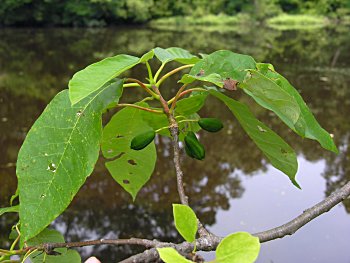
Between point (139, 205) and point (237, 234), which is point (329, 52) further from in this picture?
point (237, 234)

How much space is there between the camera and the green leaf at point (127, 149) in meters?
0.69

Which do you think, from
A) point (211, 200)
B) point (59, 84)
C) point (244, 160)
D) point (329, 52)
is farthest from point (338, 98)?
point (329, 52)

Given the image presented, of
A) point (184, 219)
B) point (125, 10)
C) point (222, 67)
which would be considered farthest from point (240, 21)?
point (184, 219)

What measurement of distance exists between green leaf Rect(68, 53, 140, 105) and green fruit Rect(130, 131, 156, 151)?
0.12 m

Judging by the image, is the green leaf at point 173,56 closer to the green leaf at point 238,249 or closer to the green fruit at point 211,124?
the green fruit at point 211,124

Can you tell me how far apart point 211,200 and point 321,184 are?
912 mm

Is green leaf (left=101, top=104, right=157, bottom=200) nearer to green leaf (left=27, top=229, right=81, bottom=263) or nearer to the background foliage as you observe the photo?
green leaf (left=27, top=229, right=81, bottom=263)

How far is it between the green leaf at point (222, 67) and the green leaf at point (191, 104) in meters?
0.08

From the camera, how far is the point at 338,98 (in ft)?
22.8

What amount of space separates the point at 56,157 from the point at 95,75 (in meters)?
0.10

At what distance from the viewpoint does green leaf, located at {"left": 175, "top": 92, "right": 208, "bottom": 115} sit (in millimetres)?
633

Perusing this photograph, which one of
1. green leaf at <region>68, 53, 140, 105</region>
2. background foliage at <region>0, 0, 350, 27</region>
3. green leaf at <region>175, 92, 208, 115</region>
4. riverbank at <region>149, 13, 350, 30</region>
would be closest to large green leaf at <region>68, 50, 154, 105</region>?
green leaf at <region>68, 53, 140, 105</region>

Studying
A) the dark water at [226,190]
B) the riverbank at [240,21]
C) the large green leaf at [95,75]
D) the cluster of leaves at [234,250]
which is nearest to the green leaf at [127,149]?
the large green leaf at [95,75]

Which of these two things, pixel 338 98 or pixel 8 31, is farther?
pixel 8 31
